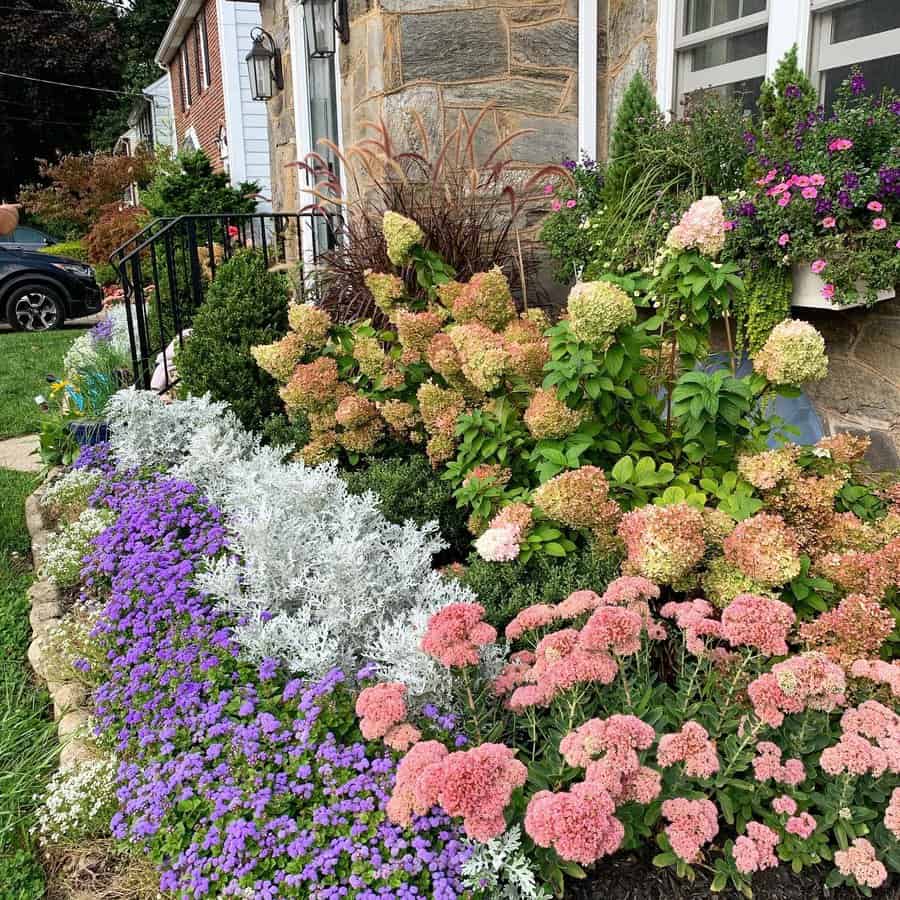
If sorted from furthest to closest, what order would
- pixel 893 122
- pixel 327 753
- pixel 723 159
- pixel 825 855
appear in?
1. pixel 723 159
2. pixel 893 122
3. pixel 327 753
4. pixel 825 855

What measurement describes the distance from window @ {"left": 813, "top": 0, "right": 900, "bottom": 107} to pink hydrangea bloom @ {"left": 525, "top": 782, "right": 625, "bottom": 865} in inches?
110

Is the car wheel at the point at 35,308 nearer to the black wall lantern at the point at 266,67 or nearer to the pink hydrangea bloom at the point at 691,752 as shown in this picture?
the black wall lantern at the point at 266,67

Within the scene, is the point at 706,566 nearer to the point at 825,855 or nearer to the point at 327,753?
the point at 825,855

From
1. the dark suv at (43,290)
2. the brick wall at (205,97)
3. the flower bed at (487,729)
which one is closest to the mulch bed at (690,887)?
the flower bed at (487,729)

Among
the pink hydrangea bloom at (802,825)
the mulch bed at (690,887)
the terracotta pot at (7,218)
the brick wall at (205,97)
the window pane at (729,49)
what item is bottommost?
the mulch bed at (690,887)

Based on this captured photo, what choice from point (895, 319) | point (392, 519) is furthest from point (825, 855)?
point (895, 319)

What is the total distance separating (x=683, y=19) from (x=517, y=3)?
0.90 m

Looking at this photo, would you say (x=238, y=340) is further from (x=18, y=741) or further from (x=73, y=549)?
(x=18, y=741)

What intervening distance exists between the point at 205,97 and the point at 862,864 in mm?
15047

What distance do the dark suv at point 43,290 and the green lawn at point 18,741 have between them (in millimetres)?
7948

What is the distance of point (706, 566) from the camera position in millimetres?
2145

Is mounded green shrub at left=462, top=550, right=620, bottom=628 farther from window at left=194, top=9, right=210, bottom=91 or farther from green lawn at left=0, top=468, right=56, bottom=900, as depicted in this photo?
window at left=194, top=9, right=210, bottom=91

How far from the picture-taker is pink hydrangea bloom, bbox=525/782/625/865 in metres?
1.30

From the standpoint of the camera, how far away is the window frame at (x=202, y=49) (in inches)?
525
